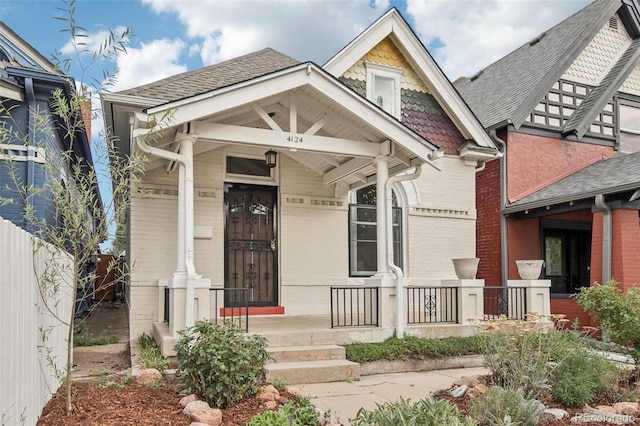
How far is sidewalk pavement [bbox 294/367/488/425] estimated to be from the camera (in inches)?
207

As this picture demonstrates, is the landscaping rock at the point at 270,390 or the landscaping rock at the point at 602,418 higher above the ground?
the landscaping rock at the point at 270,390

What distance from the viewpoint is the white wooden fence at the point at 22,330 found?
301cm

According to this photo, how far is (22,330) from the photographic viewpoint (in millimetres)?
3465

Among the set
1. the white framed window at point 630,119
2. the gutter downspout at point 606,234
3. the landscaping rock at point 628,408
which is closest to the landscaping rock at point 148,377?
the landscaping rock at point 628,408

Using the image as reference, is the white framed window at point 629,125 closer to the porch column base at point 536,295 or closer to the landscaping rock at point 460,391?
the porch column base at point 536,295

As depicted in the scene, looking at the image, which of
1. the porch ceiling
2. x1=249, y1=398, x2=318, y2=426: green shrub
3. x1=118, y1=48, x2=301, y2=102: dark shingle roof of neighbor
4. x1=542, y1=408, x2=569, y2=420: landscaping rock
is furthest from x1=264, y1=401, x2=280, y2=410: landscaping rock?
x1=118, y1=48, x2=301, y2=102: dark shingle roof of neighbor

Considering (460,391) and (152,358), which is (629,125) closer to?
(460,391)

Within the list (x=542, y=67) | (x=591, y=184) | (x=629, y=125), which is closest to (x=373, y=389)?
(x=591, y=184)

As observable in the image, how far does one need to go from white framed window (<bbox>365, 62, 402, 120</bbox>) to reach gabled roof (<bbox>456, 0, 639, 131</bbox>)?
2751mm

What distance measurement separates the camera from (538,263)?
8.83 meters

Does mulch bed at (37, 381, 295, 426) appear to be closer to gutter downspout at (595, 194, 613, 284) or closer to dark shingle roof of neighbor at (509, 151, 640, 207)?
gutter downspout at (595, 194, 613, 284)

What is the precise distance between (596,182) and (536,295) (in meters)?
3.49

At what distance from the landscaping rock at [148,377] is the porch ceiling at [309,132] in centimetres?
304

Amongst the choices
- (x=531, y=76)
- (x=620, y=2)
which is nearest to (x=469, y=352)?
(x=531, y=76)
